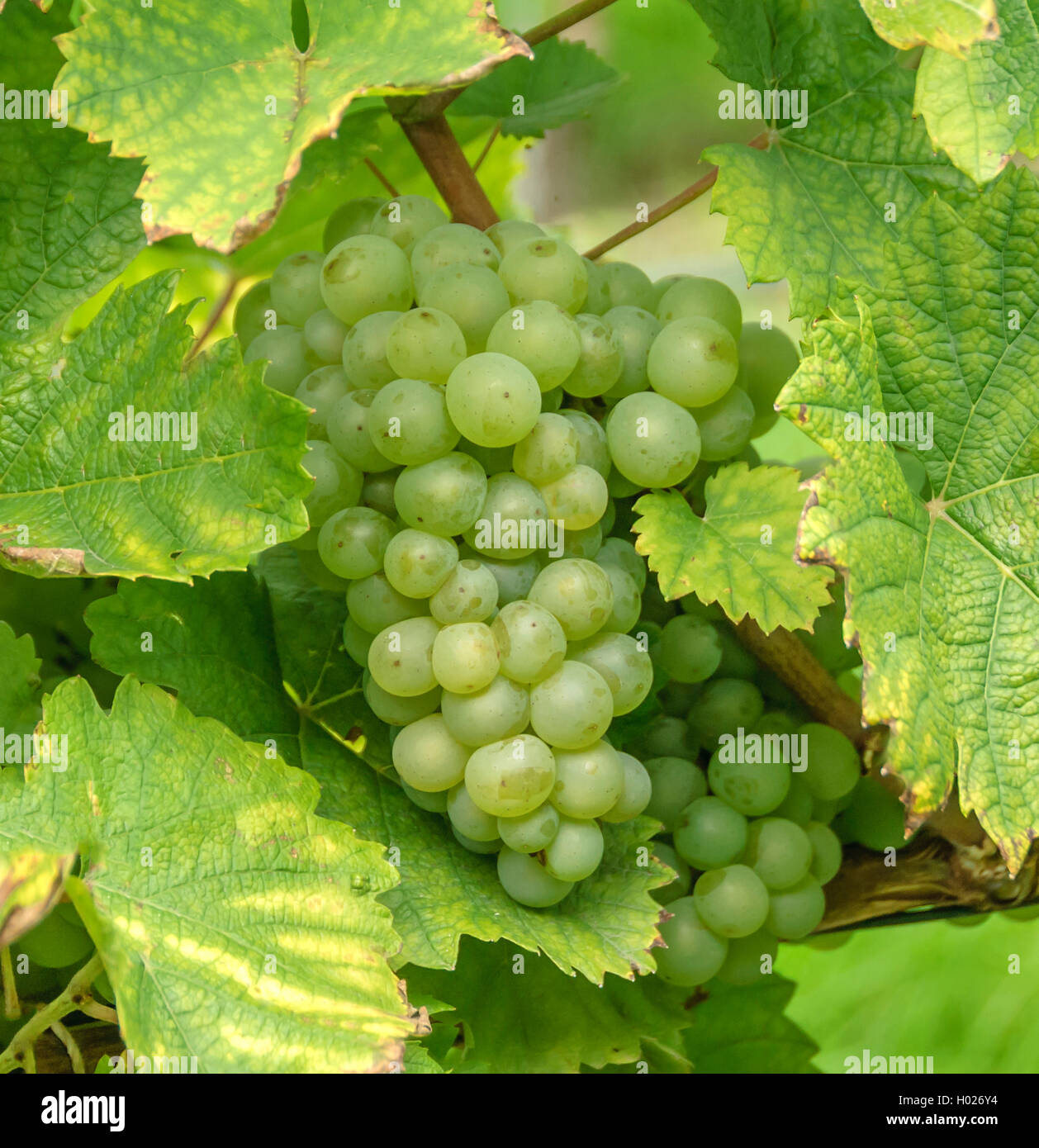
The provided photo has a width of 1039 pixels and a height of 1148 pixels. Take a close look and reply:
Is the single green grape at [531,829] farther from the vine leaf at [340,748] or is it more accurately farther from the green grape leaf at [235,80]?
the green grape leaf at [235,80]

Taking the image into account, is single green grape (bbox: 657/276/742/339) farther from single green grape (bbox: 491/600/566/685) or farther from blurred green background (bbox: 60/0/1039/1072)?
single green grape (bbox: 491/600/566/685)

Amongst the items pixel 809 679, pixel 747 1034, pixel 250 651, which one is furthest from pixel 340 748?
pixel 747 1034

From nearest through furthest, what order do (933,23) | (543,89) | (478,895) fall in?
(933,23), (478,895), (543,89)

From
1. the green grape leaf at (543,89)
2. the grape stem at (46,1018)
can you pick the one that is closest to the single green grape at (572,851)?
the grape stem at (46,1018)

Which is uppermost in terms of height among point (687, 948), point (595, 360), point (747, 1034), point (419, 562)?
point (595, 360)

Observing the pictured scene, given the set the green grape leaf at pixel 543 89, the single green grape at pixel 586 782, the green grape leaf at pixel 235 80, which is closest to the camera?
the green grape leaf at pixel 235 80

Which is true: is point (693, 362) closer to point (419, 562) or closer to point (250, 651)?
point (419, 562)

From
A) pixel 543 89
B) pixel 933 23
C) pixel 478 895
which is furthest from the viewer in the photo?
pixel 543 89
